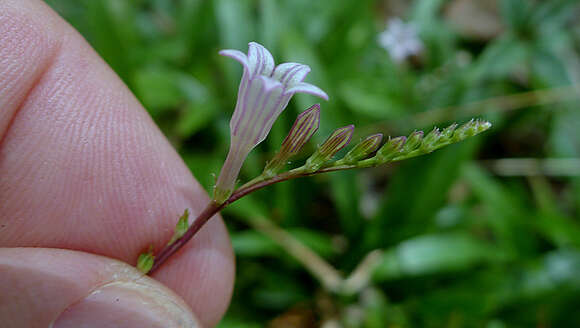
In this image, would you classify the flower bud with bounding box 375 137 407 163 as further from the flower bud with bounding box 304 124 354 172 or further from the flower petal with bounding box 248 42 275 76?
the flower petal with bounding box 248 42 275 76

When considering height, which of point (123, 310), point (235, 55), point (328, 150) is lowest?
point (123, 310)

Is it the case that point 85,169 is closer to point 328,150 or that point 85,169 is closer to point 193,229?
point 193,229

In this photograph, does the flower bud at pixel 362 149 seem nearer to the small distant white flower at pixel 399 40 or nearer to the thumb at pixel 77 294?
the thumb at pixel 77 294

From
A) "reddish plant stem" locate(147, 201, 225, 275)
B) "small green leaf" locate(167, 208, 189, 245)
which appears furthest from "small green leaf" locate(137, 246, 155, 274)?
"small green leaf" locate(167, 208, 189, 245)

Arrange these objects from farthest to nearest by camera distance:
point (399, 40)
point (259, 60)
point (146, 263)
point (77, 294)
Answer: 1. point (399, 40)
2. point (146, 263)
3. point (77, 294)
4. point (259, 60)

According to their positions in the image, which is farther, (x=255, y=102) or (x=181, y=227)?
(x=181, y=227)

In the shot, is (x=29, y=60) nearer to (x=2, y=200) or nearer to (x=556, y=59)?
(x=2, y=200)

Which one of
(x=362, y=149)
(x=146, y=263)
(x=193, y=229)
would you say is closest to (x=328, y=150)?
(x=362, y=149)

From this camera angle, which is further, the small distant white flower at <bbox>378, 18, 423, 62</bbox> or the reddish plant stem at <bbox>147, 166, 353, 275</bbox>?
the small distant white flower at <bbox>378, 18, 423, 62</bbox>
